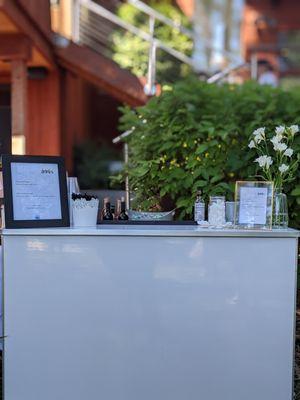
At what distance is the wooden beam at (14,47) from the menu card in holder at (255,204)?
13.0ft

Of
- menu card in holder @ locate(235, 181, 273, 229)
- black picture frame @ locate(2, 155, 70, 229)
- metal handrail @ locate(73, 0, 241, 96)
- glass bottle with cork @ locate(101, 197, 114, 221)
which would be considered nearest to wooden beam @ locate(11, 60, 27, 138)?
metal handrail @ locate(73, 0, 241, 96)

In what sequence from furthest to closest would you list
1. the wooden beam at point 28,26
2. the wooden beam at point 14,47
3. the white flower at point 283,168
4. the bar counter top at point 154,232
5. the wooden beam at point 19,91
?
the wooden beam at point 19,91, the wooden beam at point 14,47, the wooden beam at point 28,26, the white flower at point 283,168, the bar counter top at point 154,232

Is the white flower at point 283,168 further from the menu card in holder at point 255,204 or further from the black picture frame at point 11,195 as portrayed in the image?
the black picture frame at point 11,195

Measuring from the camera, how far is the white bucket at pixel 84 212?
9.79ft

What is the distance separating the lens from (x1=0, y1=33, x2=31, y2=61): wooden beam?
6254 mm

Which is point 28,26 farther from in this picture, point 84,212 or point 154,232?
point 154,232

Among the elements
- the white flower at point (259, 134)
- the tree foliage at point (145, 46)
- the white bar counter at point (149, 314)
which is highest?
the tree foliage at point (145, 46)

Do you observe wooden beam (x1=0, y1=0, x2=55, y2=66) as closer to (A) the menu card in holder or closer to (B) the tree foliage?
(B) the tree foliage

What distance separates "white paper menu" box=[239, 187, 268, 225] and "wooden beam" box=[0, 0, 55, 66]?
116 inches

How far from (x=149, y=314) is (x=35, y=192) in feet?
2.61

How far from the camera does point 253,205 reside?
298cm

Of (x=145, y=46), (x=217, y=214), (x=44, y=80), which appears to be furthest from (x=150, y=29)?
(x=217, y=214)

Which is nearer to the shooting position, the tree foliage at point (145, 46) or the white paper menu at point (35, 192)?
the white paper menu at point (35, 192)

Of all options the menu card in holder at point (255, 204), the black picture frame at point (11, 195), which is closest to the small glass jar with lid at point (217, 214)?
the menu card in holder at point (255, 204)
